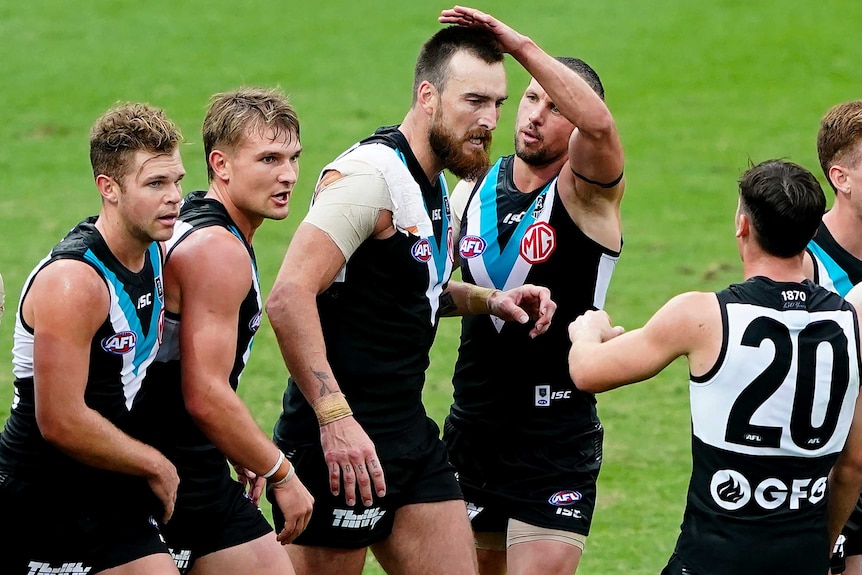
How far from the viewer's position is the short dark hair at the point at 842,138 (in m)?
6.03

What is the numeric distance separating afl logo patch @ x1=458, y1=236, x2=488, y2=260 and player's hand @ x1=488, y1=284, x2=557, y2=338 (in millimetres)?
388

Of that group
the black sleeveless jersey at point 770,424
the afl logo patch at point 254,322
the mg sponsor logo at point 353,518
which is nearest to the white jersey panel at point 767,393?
the black sleeveless jersey at point 770,424

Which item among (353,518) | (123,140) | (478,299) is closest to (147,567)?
(353,518)

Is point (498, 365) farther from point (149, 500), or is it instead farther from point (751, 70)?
point (751, 70)

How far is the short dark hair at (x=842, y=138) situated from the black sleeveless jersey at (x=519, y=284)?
1.04m

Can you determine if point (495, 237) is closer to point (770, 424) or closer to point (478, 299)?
point (478, 299)

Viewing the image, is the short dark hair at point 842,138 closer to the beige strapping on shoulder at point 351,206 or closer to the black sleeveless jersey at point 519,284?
the black sleeveless jersey at point 519,284

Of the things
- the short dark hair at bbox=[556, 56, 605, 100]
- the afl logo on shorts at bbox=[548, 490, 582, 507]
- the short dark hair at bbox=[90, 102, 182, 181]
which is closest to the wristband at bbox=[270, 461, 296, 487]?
the short dark hair at bbox=[90, 102, 182, 181]

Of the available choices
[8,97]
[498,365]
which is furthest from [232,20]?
[498,365]

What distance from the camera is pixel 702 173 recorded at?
58.5 feet

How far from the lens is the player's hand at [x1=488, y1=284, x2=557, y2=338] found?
591cm

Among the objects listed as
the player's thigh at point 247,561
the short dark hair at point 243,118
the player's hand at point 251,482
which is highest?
the short dark hair at point 243,118

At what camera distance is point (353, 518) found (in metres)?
5.88

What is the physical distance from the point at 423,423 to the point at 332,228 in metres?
1.09
